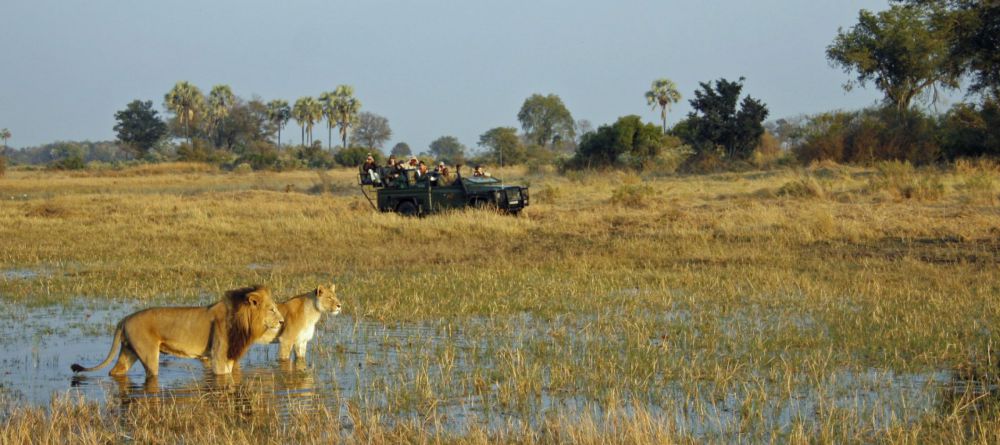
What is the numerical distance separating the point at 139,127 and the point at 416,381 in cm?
8860

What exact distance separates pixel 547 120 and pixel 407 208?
242 ft

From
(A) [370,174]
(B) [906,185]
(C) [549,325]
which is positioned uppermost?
(A) [370,174]

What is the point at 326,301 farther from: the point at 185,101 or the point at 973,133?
the point at 185,101

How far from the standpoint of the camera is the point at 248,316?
8211 mm

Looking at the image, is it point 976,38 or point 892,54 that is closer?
point 976,38

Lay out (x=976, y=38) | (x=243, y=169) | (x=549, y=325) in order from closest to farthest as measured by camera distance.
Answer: (x=549, y=325) → (x=976, y=38) → (x=243, y=169)

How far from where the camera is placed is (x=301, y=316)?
880 cm

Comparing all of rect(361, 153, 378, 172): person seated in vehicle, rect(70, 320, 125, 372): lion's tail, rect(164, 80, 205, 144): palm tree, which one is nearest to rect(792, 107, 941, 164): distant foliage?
rect(361, 153, 378, 172): person seated in vehicle

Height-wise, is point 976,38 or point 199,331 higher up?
point 976,38

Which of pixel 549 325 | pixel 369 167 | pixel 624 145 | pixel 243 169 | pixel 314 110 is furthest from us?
pixel 314 110

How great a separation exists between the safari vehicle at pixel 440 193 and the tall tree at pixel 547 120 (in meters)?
72.0

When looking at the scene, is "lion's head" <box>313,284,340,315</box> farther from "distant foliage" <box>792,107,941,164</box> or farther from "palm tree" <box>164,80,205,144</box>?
"palm tree" <box>164,80,205,144</box>

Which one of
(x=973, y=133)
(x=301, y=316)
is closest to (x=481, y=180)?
(x=301, y=316)

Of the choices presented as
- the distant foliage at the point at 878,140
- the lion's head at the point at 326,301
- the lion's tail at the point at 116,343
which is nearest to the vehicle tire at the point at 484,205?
the lion's head at the point at 326,301
